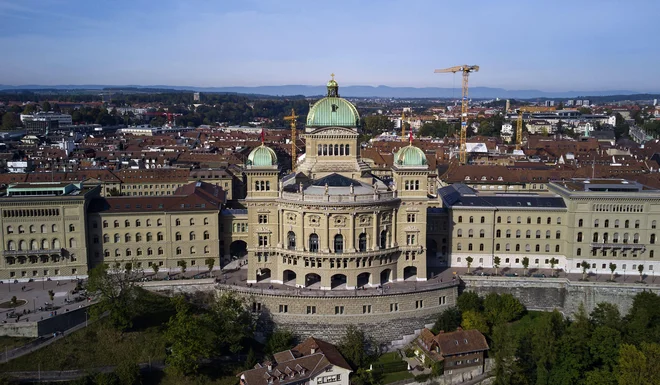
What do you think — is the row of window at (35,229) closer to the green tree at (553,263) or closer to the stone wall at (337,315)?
the stone wall at (337,315)

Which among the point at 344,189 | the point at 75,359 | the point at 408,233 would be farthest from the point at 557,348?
the point at 75,359

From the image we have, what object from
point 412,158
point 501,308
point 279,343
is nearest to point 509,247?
point 501,308

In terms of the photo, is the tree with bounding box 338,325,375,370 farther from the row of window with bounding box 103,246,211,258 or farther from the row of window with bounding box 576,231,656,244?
the row of window with bounding box 576,231,656,244

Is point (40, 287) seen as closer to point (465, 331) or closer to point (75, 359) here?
point (75, 359)

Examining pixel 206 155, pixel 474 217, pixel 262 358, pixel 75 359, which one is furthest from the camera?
pixel 206 155

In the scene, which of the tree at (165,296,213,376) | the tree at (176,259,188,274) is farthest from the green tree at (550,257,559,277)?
the tree at (176,259,188,274)

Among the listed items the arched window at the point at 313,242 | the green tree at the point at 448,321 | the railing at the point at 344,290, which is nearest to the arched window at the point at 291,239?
the arched window at the point at 313,242
